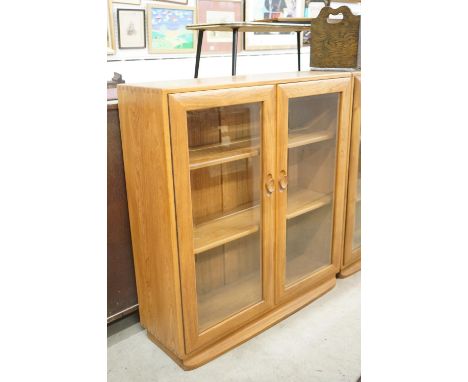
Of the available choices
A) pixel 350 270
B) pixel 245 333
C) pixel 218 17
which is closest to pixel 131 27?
pixel 218 17

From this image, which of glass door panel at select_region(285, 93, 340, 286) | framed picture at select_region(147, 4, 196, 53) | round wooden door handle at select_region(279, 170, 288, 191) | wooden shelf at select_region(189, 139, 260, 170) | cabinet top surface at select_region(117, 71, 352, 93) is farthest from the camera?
framed picture at select_region(147, 4, 196, 53)

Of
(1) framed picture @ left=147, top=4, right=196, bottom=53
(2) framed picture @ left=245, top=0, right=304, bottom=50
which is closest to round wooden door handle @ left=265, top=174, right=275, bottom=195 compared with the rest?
(1) framed picture @ left=147, top=4, right=196, bottom=53

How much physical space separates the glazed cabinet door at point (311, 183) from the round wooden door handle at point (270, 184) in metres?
0.04

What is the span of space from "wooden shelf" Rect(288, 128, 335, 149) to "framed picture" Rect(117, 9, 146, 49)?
929 mm

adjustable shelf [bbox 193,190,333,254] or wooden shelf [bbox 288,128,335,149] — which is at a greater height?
wooden shelf [bbox 288,128,335,149]

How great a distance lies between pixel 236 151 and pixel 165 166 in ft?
1.29

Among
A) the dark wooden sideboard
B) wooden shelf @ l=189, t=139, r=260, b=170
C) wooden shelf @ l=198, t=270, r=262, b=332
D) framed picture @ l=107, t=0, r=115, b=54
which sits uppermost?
framed picture @ l=107, t=0, r=115, b=54

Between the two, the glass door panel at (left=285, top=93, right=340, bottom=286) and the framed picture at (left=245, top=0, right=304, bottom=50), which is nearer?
the glass door panel at (left=285, top=93, right=340, bottom=286)

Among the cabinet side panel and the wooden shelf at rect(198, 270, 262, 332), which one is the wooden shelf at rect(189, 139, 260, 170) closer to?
the cabinet side panel

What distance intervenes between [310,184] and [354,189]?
0.83ft

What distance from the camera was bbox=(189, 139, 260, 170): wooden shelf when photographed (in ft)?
5.29

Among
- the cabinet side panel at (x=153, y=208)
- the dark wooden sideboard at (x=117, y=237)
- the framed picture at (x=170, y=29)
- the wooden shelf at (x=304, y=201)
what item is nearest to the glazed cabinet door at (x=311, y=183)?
the wooden shelf at (x=304, y=201)

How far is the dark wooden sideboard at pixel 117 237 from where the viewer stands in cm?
162
